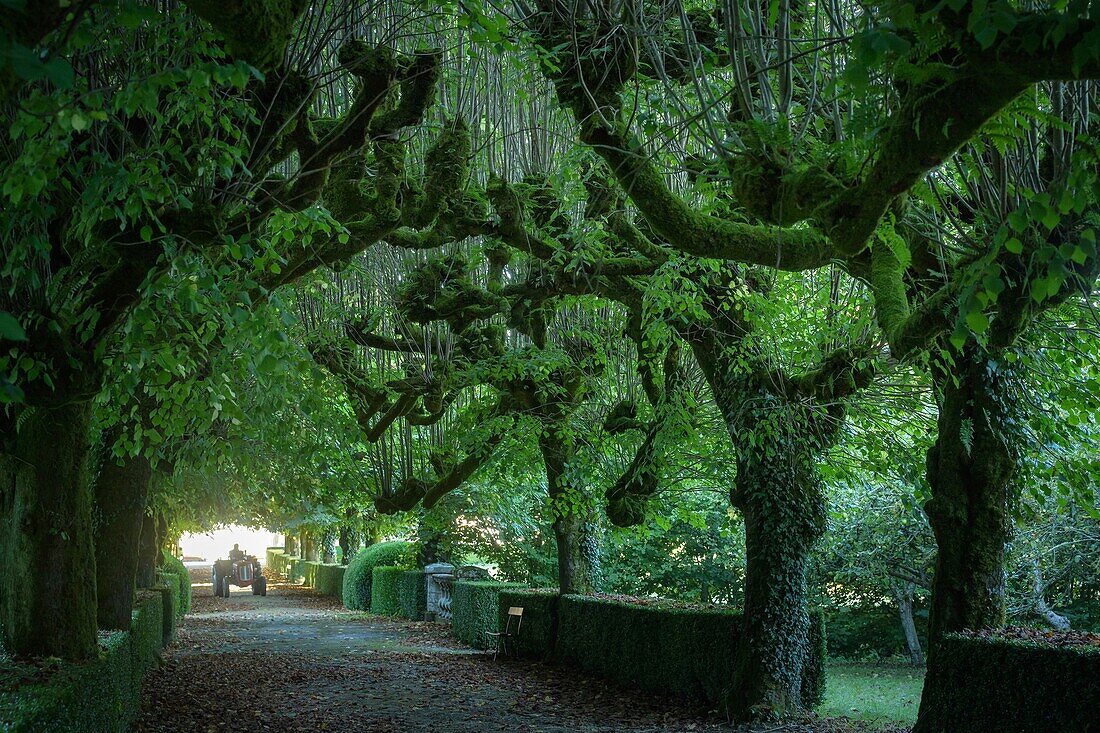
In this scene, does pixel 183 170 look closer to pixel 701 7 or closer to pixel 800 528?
pixel 701 7

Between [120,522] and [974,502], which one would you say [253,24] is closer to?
[974,502]

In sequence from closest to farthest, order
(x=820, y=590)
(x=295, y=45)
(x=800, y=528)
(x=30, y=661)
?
(x=295, y=45), (x=30, y=661), (x=800, y=528), (x=820, y=590)

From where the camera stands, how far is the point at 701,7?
7.32m

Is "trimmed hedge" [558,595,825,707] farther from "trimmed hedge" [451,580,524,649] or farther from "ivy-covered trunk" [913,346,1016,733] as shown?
"ivy-covered trunk" [913,346,1016,733]

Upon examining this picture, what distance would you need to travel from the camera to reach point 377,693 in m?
12.1

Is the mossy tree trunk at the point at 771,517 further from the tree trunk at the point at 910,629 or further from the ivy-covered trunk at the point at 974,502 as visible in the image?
the tree trunk at the point at 910,629

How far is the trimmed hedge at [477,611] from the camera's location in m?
18.2

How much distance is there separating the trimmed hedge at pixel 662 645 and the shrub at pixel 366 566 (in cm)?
1297

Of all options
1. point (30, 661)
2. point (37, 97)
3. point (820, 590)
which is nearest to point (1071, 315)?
point (37, 97)

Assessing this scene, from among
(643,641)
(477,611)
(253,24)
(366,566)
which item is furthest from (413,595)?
(253,24)

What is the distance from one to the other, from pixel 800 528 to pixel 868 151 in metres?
6.08

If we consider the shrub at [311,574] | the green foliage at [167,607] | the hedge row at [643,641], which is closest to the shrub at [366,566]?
the green foliage at [167,607]

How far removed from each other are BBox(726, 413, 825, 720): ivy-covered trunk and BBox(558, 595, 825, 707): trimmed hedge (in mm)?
575

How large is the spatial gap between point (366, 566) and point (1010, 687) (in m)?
23.8
